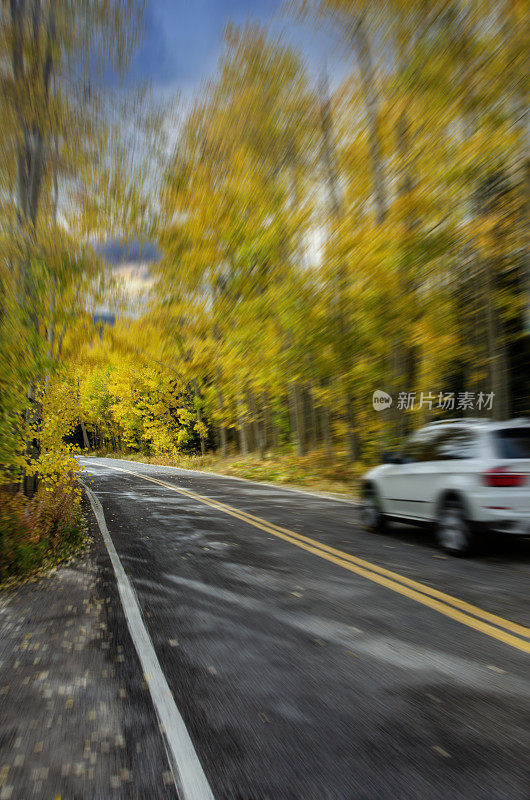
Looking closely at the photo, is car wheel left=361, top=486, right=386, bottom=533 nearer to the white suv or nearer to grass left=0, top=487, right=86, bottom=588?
the white suv

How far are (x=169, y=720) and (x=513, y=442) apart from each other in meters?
4.83

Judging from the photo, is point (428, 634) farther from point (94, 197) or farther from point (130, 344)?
point (130, 344)

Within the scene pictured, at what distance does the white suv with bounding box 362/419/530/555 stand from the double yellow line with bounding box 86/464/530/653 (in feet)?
4.05

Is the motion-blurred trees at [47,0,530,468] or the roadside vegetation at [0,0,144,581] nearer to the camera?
the roadside vegetation at [0,0,144,581]

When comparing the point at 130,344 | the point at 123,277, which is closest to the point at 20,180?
the point at 123,277

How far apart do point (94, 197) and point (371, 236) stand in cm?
715

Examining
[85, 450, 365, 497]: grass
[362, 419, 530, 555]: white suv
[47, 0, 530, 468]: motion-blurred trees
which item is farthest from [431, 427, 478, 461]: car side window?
[85, 450, 365, 497]: grass

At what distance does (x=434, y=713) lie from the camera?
2910 millimetres

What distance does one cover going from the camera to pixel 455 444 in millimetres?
6750

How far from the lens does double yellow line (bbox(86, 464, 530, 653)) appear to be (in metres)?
3.98

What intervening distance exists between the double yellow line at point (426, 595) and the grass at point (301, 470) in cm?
683

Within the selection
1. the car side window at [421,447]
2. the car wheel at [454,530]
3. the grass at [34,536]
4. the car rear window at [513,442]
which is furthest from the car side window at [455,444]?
the grass at [34,536]

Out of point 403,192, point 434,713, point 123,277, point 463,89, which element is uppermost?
point 463,89

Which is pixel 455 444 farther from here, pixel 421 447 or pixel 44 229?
pixel 44 229
